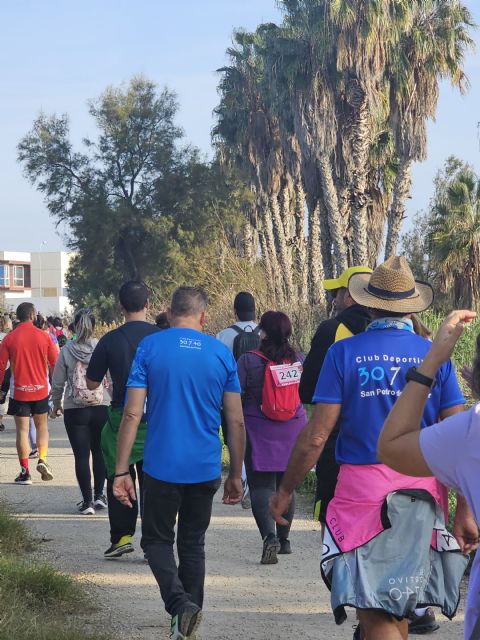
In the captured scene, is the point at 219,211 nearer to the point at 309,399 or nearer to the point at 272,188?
the point at 272,188

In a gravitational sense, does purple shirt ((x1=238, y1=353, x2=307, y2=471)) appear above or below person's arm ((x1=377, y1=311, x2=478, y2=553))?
below

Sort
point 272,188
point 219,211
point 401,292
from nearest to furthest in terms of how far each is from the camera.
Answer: point 401,292, point 272,188, point 219,211

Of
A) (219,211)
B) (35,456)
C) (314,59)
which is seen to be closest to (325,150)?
(314,59)

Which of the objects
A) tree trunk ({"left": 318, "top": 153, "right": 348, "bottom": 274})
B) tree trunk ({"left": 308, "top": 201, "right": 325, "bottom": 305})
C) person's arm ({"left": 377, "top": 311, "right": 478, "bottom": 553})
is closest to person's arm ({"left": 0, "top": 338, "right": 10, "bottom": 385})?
person's arm ({"left": 377, "top": 311, "right": 478, "bottom": 553})

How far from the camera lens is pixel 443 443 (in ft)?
Result: 8.73

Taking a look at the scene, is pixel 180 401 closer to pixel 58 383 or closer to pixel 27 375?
pixel 58 383

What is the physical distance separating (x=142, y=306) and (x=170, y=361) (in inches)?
74.6

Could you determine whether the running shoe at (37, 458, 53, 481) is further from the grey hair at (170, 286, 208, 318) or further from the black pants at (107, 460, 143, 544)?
the grey hair at (170, 286, 208, 318)

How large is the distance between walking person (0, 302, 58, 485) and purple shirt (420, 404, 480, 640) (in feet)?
29.4

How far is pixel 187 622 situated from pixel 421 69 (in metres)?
30.0

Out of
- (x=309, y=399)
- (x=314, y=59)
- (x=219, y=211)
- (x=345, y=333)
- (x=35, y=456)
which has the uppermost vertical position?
(x=314, y=59)

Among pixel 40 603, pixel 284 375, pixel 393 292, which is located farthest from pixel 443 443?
pixel 284 375

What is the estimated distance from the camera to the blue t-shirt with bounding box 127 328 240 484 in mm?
5324

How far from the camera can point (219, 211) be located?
48000mm
